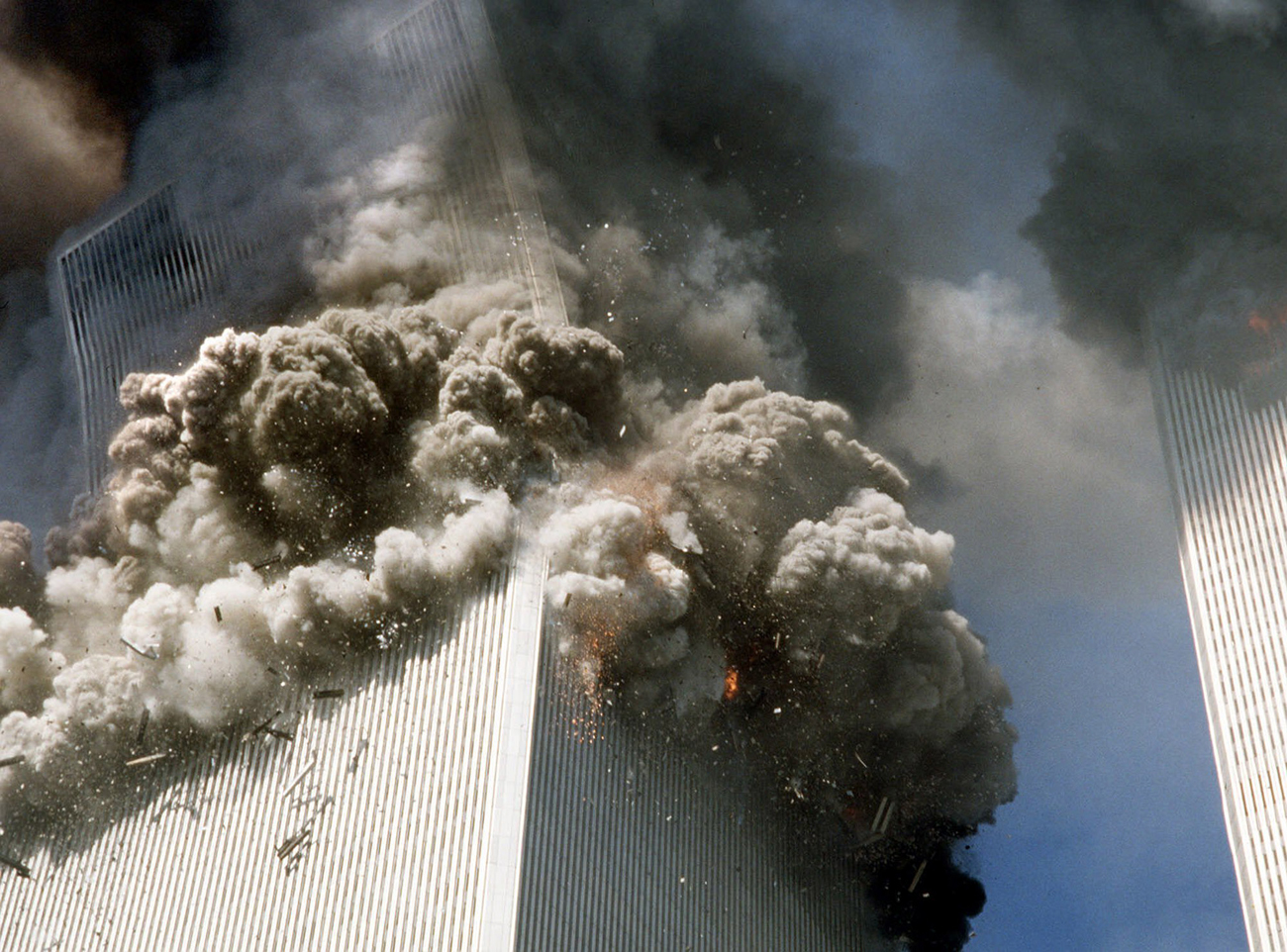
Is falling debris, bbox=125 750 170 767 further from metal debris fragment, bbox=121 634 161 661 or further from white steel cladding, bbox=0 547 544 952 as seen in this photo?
metal debris fragment, bbox=121 634 161 661

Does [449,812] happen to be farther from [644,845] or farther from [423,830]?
[644,845]

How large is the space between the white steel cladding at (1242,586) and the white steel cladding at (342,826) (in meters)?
41.5

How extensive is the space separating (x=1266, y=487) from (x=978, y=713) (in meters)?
21.7

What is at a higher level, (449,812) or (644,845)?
(449,812)

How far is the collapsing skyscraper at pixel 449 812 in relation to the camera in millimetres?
63938

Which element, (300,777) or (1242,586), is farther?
(1242,586)

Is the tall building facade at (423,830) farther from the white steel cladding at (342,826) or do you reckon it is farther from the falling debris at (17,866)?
the falling debris at (17,866)

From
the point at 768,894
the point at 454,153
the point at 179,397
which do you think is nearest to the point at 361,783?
the point at 179,397

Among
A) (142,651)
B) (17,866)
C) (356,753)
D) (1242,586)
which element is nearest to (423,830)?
(356,753)

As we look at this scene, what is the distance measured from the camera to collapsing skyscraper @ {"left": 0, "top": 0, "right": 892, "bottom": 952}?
63938 millimetres

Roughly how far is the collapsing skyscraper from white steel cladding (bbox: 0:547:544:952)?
100 mm

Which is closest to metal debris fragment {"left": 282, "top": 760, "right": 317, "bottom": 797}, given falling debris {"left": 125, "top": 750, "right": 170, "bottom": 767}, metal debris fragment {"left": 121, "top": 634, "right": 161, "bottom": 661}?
falling debris {"left": 125, "top": 750, "right": 170, "bottom": 767}

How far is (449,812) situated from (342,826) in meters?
5.90

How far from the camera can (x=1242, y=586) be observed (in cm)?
8862
